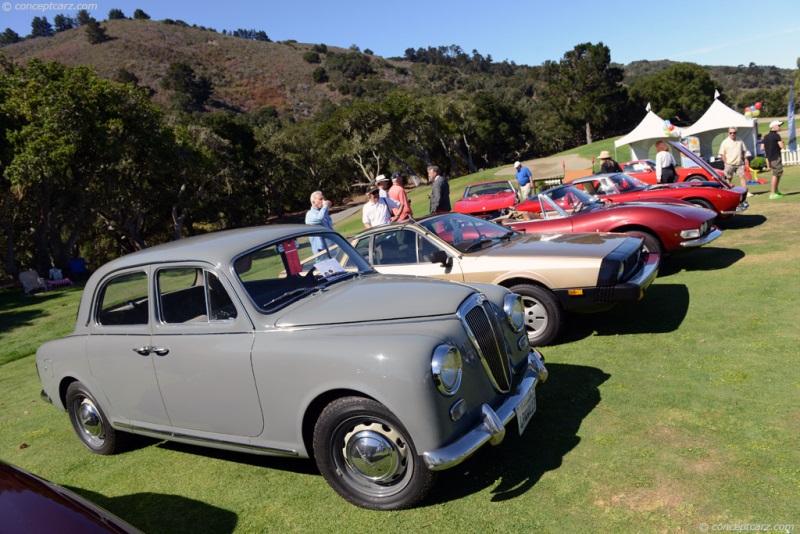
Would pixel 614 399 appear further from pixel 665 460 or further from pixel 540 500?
pixel 540 500

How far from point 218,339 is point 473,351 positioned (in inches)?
70.1

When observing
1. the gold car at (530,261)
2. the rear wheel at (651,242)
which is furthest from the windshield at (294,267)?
the rear wheel at (651,242)

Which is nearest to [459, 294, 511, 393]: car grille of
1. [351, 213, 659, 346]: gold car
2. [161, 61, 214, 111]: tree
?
[351, 213, 659, 346]: gold car

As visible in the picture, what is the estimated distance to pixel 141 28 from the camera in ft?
419

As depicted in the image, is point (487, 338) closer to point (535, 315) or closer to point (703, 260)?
point (535, 315)

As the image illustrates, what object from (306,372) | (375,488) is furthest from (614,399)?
(306,372)

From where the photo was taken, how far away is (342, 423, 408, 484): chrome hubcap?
3.31 metres

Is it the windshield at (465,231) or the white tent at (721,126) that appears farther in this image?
the white tent at (721,126)

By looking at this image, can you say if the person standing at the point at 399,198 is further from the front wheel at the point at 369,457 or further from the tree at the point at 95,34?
the tree at the point at 95,34

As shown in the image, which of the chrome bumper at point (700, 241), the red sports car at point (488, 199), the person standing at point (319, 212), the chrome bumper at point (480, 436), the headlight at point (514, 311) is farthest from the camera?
the red sports car at point (488, 199)

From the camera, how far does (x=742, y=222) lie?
1120cm

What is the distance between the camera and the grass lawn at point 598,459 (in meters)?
3.16

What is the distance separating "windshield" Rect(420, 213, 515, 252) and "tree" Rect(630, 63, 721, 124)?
214 ft

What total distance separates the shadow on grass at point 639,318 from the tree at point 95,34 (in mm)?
134693
